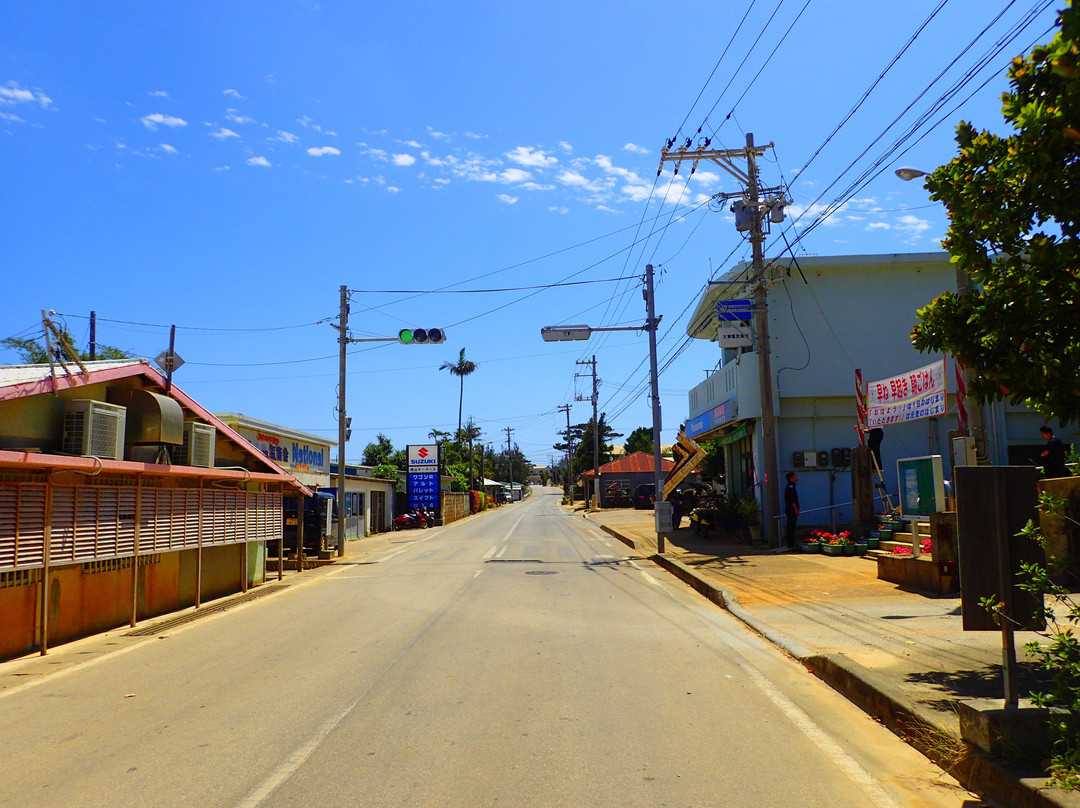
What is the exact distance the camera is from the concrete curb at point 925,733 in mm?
4355

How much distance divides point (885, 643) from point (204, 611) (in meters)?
11.2

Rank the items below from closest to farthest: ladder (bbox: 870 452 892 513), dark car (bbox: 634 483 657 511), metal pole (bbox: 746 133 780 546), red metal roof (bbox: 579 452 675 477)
Answer: ladder (bbox: 870 452 892 513), metal pole (bbox: 746 133 780 546), dark car (bbox: 634 483 657 511), red metal roof (bbox: 579 452 675 477)

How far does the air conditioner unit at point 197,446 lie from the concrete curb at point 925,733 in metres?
10.3

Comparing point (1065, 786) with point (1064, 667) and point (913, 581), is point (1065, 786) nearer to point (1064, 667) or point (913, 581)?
point (1064, 667)

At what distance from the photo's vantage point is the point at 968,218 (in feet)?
20.1

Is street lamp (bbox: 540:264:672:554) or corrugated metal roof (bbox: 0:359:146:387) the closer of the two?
corrugated metal roof (bbox: 0:359:146:387)

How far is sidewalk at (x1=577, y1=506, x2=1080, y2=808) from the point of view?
5308 mm

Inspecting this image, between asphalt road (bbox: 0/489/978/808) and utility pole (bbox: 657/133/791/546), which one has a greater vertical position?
utility pole (bbox: 657/133/791/546)

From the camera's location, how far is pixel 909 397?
57.5ft

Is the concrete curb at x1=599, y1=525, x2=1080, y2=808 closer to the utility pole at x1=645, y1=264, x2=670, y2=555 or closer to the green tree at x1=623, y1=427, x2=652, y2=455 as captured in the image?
the utility pole at x1=645, y1=264, x2=670, y2=555

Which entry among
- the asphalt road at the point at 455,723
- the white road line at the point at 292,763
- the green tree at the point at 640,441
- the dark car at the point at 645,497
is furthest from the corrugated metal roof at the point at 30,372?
the green tree at the point at 640,441

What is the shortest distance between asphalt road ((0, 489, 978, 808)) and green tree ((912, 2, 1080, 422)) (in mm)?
2877

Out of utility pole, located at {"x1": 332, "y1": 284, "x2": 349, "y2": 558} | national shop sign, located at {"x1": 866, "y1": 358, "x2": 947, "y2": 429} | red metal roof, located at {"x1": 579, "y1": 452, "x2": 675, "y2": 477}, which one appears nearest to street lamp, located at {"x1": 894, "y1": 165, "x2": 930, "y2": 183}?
national shop sign, located at {"x1": 866, "y1": 358, "x2": 947, "y2": 429}

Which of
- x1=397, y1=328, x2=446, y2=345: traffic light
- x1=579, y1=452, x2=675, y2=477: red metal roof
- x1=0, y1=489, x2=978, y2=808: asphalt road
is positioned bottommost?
x1=0, y1=489, x2=978, y2=808: asphalt road
